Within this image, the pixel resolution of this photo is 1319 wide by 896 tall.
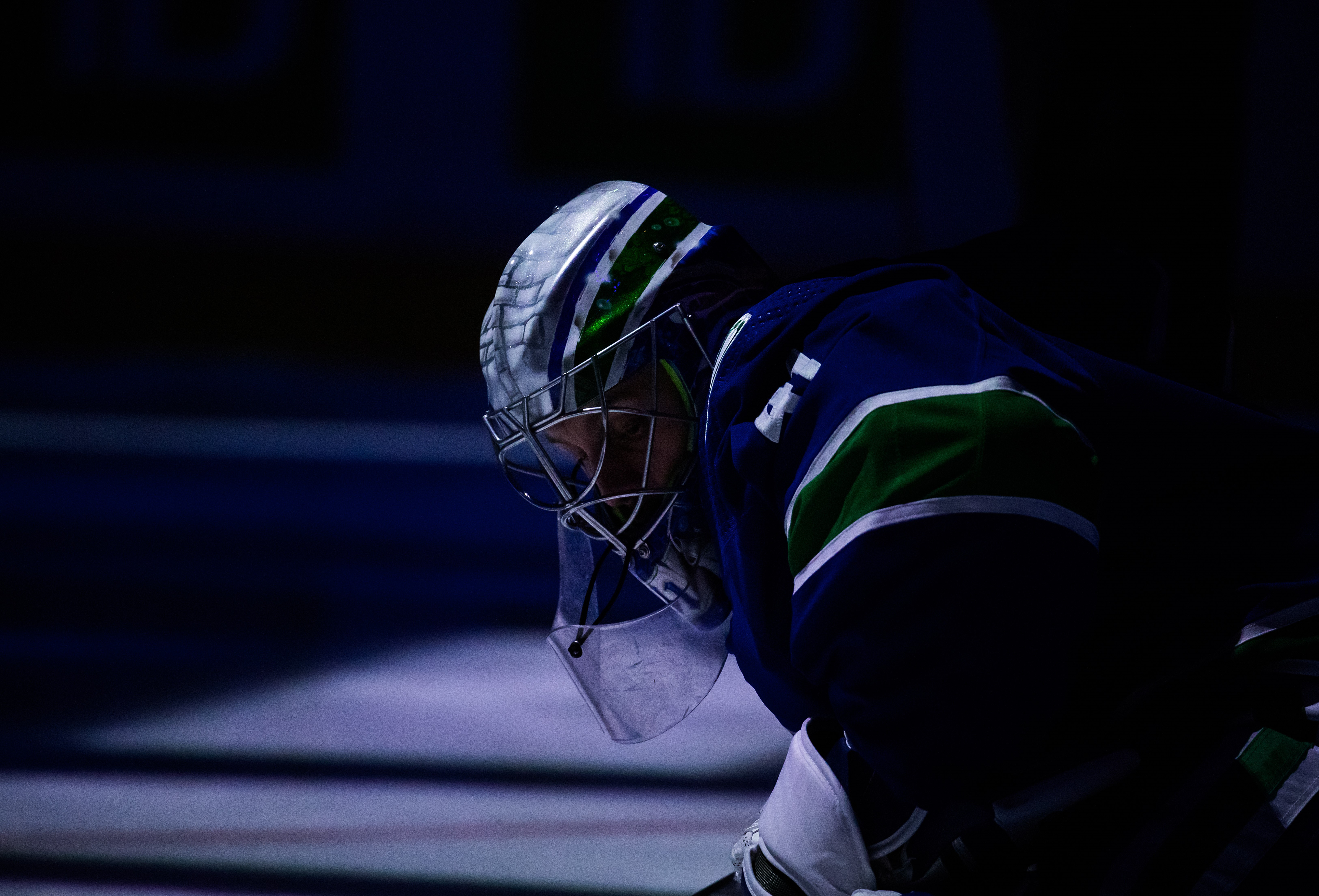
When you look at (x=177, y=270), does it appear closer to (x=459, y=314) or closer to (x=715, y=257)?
(x=459, y=314)

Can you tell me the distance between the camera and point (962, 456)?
863 millimetres

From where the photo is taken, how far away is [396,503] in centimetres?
444

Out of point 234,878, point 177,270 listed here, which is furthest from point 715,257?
point 177,270

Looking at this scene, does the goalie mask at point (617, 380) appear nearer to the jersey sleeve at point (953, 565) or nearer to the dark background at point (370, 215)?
the jersey sleeve at point (953, 565)

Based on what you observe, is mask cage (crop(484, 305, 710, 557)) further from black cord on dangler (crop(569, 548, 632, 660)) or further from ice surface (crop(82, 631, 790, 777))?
ice surface (crop(82, 631, 790, 777))

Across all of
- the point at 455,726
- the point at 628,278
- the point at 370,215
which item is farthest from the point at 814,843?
the point at 370,215

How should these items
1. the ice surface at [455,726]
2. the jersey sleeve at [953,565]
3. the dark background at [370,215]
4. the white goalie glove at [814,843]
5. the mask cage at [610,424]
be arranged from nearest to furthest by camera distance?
the jersey sleeve at [953,565] < the white goalie glove at [814,843] < the mask cage at [610,424] < the ice surface at [455,726] < the dark background at [370,215]

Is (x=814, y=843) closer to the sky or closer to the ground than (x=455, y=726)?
closer to the sky

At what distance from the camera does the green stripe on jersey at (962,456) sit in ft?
2.83

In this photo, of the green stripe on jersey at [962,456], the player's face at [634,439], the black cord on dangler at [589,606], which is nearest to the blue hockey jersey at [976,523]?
the green stripe on jersey at [962,456]

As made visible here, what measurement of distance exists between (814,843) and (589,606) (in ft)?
1.84

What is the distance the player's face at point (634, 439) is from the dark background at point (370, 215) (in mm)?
1900

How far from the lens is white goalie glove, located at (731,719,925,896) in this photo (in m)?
1.09

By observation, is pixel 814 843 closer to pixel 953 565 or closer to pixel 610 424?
pixel 953 565
